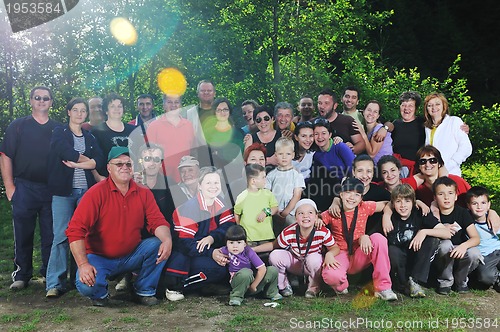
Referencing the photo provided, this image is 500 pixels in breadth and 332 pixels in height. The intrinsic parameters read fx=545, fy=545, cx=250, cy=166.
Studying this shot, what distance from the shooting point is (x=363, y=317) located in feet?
16.1

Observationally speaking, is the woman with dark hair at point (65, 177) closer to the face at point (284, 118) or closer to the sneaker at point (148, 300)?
the sneaker at point (148, 300)

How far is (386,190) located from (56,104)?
44.6 feet

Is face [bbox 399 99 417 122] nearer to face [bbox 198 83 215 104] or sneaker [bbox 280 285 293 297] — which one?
face [bbox 198 83 215 104]

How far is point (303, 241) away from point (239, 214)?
78cm

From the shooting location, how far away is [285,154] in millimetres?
6246

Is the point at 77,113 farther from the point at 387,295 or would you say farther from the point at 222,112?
the point at 387,295

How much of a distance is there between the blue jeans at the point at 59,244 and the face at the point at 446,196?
3956mm

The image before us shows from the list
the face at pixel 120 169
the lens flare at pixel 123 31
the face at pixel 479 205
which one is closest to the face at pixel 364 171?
the face at pixel 479 205

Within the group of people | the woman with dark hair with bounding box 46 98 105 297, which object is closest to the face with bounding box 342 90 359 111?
the group of people

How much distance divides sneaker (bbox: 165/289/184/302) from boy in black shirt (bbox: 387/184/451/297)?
87.3 inches

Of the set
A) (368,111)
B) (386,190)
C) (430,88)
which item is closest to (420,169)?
(386,190)

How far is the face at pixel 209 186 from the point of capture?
573 cm

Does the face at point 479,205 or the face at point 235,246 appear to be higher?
the face at point 479,205

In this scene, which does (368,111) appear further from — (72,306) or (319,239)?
(72,306)
